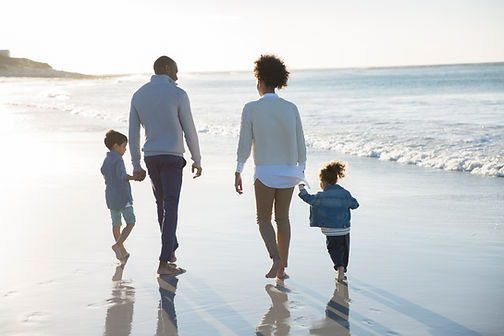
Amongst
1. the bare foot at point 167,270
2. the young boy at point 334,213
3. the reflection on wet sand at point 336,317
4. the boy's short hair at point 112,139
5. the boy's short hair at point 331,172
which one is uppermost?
the boy's short hair at point 112,139

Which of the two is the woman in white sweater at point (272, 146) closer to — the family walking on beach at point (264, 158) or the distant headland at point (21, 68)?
the family walking on beach at point (264, 158)

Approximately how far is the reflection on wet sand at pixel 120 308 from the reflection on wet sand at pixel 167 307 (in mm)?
199

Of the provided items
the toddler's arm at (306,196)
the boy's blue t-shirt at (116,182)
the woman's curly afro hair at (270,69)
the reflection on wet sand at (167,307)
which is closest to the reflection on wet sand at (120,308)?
the reflection on wet sand at (167,307)

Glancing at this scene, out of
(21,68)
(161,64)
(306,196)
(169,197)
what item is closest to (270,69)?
(161,64)

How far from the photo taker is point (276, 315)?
427 cm

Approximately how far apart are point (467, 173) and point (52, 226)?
283 inches

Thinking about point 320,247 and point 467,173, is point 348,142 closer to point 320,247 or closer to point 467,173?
point 467,173

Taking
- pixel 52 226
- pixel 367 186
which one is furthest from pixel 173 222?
pixel 367 186

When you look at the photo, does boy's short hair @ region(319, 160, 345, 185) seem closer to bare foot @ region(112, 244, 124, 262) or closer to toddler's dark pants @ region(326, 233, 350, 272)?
toddler's dark pants @ region(326, 233, 350, 272)

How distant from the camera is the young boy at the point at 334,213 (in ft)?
16.5

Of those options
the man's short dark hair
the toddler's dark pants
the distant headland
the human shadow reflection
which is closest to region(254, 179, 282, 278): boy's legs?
the human shadow reflection

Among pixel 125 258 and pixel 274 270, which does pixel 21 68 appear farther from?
pixel 274 270

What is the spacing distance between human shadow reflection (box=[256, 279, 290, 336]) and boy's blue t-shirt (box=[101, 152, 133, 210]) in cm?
157

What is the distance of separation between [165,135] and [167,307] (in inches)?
55.8
